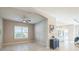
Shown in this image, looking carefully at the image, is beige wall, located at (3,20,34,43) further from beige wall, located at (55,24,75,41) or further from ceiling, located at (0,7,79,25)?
beige wall, located at (55,24,75,41)

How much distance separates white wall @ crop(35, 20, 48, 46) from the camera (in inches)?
84.7

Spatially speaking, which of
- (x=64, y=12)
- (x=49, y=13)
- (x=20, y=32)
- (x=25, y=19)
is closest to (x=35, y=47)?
(x=20, y=32)

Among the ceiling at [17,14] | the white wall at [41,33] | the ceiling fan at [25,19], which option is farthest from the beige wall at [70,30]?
the ceiling fan at [25,19]

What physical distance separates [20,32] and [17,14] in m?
0.43

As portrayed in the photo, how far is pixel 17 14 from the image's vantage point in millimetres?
2078

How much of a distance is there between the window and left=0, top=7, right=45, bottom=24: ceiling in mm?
197

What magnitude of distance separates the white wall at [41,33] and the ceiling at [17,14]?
0.42ft

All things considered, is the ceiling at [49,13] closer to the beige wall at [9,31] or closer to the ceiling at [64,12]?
the ceiling at [64,12]

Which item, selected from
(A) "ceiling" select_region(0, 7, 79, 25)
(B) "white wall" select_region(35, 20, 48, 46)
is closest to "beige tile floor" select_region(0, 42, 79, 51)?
(B) "white wall" select_region(35, 20, 48, 46)

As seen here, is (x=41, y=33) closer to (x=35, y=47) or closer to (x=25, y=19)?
(x=35, y=47)

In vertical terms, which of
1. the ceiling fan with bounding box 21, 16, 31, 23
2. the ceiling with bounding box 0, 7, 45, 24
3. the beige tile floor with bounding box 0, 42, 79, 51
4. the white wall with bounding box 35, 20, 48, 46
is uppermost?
the ceiling with bounding box 0, 7, 45, 24
